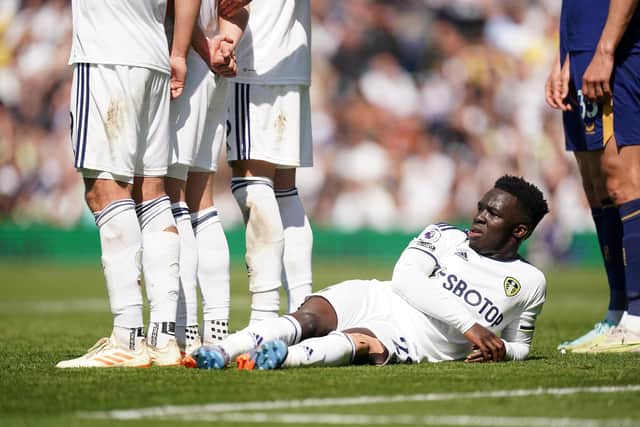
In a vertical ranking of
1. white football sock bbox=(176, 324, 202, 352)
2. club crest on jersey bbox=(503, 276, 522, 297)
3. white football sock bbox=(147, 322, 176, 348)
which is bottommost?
white football sock bbox=(176, 324, 202, 352)

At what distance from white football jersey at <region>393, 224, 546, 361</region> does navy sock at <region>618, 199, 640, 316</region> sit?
1.03 meters

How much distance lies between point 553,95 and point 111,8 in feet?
9.50

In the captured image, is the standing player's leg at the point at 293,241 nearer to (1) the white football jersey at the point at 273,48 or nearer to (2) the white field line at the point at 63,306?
(1) the white football jersey at the point at 273,48

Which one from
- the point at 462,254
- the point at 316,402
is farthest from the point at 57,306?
the point at 316,402

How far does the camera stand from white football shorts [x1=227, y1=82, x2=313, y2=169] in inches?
239

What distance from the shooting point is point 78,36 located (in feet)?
17.1

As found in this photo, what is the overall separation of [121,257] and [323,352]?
1035 mm

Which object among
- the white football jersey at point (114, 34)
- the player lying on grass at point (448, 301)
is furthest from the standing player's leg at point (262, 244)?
the white football jersey at point (114, 34)

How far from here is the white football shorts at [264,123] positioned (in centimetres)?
607

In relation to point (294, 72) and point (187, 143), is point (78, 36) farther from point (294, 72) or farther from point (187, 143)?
point (294, 72)

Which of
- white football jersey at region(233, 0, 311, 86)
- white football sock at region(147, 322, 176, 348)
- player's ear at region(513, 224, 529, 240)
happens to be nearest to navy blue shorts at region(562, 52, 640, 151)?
player's ear at region(513, 224, 529, 240)

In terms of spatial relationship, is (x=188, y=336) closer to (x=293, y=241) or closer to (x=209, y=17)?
(x=293, y=241)

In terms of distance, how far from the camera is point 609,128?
6.45 metres

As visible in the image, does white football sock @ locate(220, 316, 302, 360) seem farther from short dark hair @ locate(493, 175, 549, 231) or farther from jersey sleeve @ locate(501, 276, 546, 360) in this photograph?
short dark hair @ locate(493, 175, 549, 231)
